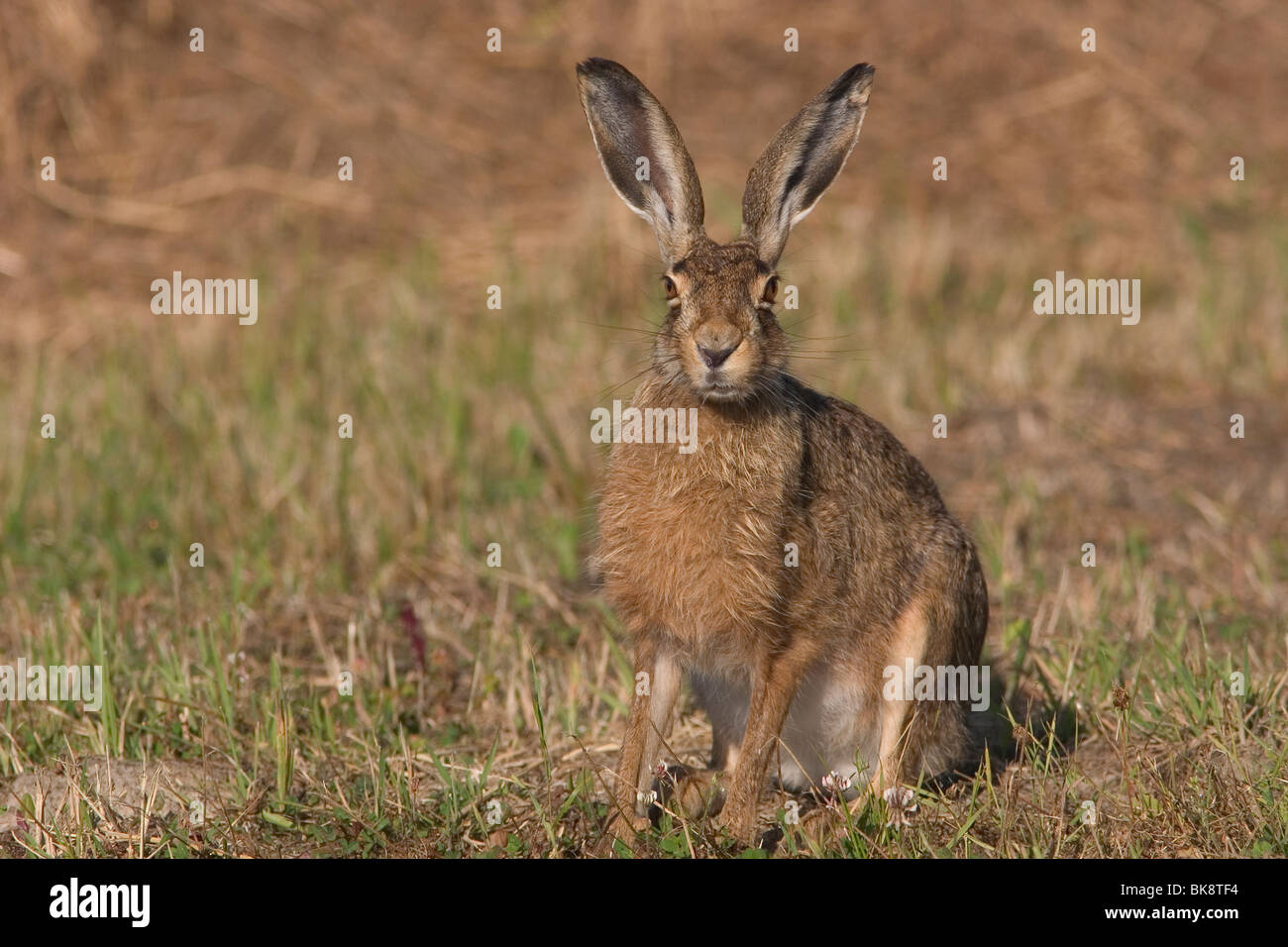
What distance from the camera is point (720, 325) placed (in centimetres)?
433

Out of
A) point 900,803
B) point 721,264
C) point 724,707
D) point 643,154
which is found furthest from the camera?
point 724,707

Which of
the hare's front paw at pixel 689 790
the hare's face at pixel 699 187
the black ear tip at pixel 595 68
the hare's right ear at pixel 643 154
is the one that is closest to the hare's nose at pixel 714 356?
the hare's face at pixel 699 187

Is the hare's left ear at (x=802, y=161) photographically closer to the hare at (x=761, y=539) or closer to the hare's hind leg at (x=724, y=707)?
the hare at (x=761, y=539)

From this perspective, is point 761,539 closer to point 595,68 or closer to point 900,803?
point 900,803

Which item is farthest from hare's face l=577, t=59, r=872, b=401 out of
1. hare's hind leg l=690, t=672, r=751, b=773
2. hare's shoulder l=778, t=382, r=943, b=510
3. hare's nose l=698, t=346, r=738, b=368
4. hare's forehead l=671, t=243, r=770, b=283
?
hare's hind leg l=690, t=672, r=751, b=773

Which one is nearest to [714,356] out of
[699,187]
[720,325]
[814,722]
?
[720,325]

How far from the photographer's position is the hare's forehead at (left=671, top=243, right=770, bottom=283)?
4.47 meters

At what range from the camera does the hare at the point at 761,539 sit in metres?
4.54

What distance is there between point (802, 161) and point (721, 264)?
1.75 ft

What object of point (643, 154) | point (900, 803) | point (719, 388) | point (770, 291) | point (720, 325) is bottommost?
point (900, 803)

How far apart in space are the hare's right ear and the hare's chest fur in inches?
22.6

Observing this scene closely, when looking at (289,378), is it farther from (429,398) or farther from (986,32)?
(986,32)

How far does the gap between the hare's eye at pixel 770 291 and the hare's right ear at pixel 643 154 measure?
27 cm

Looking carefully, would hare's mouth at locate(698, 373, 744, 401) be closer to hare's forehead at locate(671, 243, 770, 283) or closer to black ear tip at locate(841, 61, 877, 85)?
hare's forehead at locate(671, 243, 770, 283)
